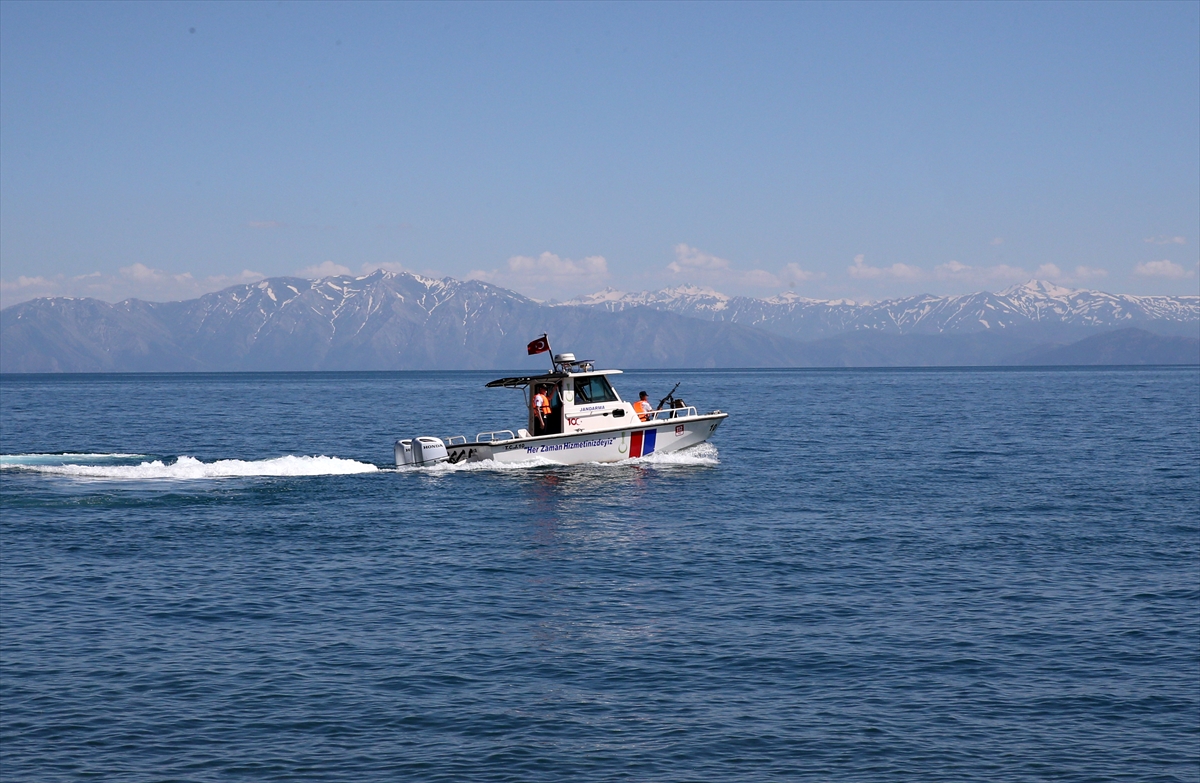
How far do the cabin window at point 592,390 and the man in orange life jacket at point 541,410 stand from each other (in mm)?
1209

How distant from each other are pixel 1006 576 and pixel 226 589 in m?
17.2

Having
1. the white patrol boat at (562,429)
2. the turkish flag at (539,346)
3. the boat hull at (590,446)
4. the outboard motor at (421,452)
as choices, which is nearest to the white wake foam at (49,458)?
the outboard motor at (421,452)

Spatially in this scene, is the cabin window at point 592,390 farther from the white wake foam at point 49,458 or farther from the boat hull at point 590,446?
the white wake foam at point 49,458

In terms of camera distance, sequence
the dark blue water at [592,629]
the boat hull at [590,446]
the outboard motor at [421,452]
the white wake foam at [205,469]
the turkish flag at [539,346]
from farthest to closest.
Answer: the turkish flag at [539,346], the outboard motor at [421,452], the boat hull at [590,446], the white wake foam at [205,469], the dark blue water at [592,629]

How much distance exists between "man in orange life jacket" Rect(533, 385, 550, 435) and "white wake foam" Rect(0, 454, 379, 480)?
701 cm

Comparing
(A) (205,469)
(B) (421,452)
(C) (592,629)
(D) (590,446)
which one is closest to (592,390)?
(D) (590,446)

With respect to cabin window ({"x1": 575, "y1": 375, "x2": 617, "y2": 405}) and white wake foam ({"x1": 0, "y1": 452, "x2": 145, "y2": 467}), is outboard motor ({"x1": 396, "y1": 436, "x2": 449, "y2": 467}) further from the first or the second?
white wake foam ({"x1": 0, "y1": 452, "x2": 145, "y2": 467})

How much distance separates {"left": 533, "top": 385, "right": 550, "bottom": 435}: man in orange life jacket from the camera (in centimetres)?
4238

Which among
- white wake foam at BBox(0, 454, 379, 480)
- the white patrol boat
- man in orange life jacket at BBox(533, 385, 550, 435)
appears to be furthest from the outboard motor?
man in orange life jacket at BBox(533, 385, 550, 435)

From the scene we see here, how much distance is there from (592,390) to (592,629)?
23.1 metres

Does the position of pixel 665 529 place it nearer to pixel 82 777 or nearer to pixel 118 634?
pixel 118 634

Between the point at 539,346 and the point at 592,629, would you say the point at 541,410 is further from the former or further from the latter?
the point at 592,629

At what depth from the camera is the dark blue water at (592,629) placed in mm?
14844

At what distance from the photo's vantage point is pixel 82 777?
1401cm
